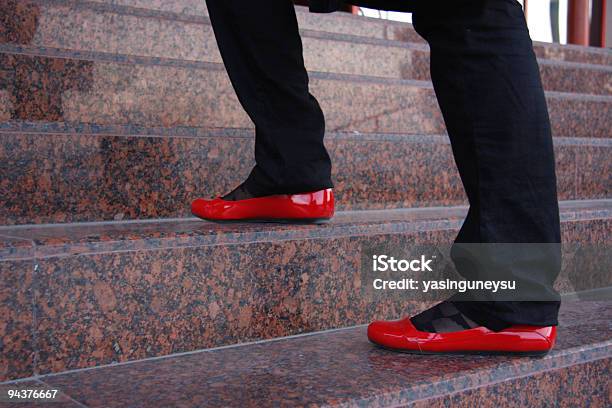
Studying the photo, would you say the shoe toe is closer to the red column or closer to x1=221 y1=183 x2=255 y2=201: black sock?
x1=221 y1=183 x2=255 y2=201: black sock

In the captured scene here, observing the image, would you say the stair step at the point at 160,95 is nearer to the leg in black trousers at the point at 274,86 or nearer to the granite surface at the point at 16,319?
the leg in black trousers at the point at 274,86

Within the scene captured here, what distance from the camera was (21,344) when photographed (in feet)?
4.19

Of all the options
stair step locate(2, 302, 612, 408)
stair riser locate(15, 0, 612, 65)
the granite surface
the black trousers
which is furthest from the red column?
the granite surface

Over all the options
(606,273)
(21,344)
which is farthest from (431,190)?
(21,344)

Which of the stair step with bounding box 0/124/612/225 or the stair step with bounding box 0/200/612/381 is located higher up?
the stair step with bounding box 0/124/612/225

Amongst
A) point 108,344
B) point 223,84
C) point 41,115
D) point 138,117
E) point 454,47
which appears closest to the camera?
point 454,47

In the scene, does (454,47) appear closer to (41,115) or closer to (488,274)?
(488,274)

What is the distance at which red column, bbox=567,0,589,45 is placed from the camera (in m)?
6.88

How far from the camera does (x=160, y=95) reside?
2.19 meters

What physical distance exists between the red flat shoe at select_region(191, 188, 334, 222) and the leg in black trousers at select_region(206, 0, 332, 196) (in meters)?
0.03

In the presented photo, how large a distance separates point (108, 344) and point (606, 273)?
155 cm

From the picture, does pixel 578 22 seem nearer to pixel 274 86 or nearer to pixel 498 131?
pixel 274 86

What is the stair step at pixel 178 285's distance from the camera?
131 cm

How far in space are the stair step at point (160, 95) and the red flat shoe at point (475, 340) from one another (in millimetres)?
1089
